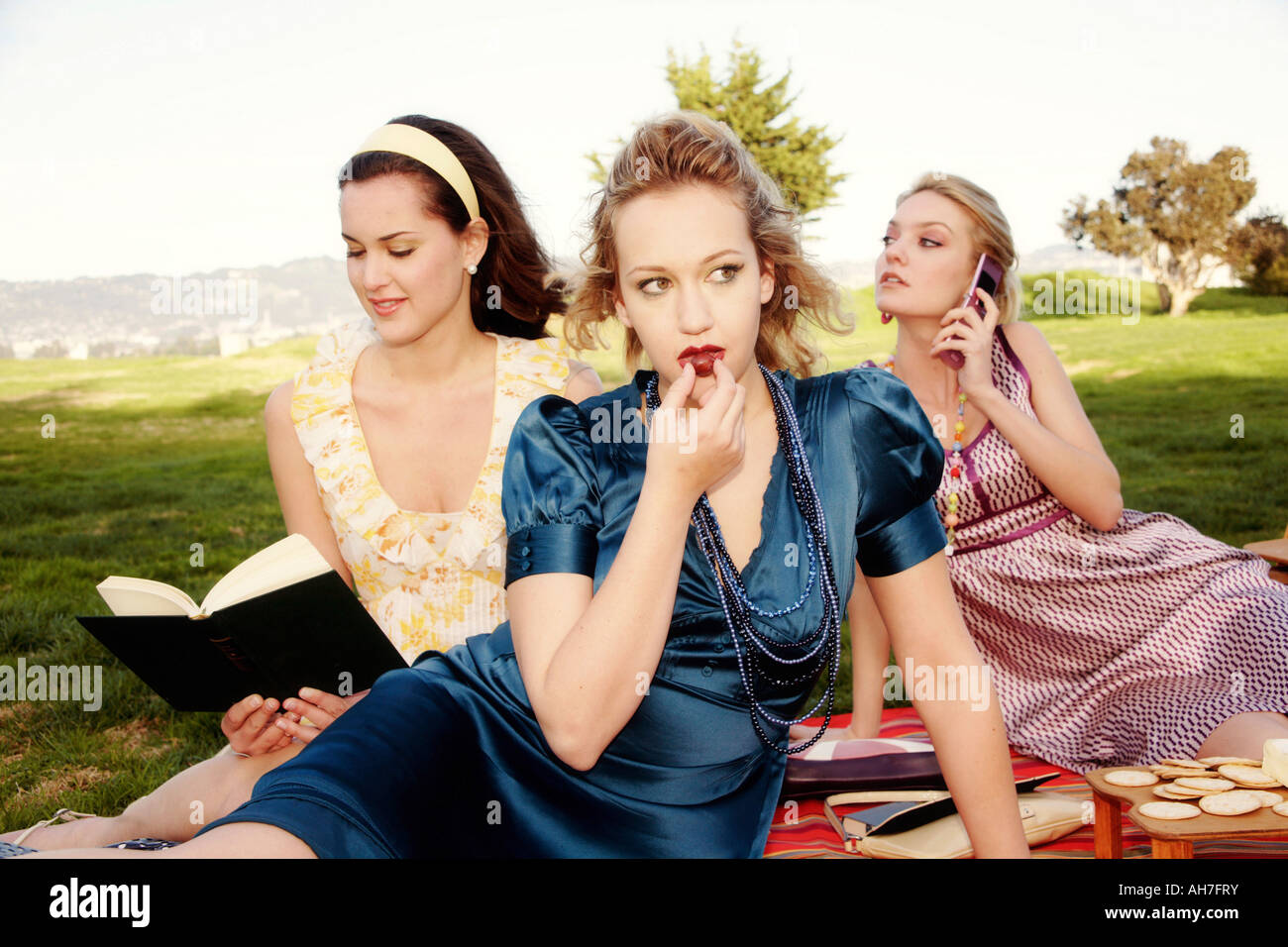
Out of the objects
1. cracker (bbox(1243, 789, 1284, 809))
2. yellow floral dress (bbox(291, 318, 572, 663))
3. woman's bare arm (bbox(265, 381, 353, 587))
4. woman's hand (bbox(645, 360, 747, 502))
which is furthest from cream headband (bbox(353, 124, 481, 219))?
cracker (bbox(1243, 789, 1284, 809))

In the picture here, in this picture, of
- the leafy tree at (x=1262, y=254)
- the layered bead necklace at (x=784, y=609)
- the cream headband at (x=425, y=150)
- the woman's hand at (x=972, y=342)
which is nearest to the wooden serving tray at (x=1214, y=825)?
the layered bead necklace at (x=784, y=609)

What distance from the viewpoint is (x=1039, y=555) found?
13.1 feet

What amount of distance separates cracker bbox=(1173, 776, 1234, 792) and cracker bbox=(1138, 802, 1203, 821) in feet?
0.28

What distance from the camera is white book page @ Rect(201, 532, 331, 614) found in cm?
265

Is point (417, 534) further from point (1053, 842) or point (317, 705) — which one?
point (1053, 842)

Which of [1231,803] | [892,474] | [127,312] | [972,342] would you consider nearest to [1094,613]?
[972,342]

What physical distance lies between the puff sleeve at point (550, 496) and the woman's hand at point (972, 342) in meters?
1.88

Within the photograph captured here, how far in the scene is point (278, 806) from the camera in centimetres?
192

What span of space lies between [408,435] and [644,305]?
4.76 ft

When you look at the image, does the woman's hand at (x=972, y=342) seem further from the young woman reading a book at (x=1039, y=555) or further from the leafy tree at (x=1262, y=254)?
the leafy tree at (x=1262, y=254)

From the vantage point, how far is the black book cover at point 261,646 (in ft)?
8.75

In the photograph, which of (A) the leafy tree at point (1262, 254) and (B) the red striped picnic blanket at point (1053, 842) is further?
(A) the leafy tree at point (1262, 254)
